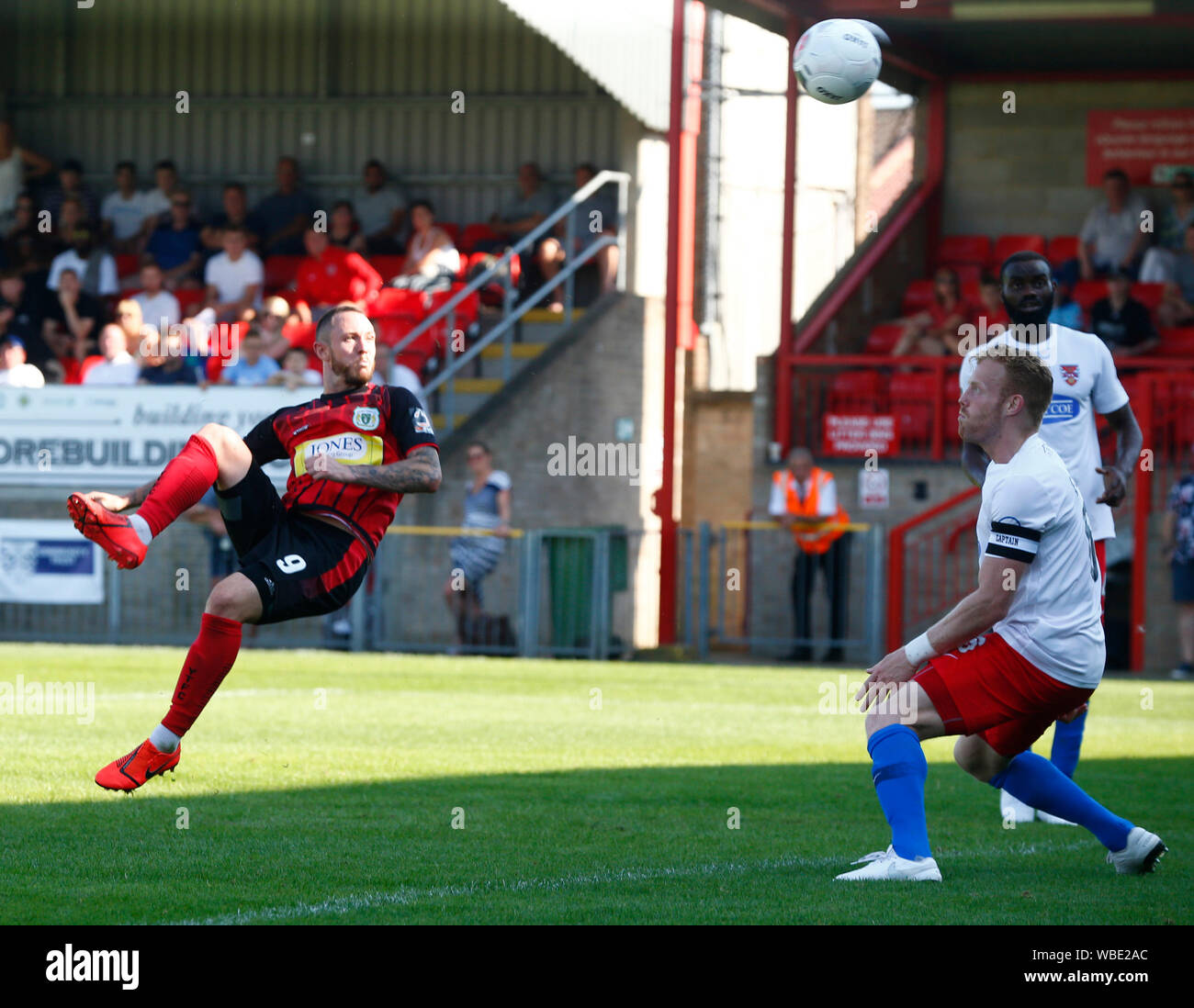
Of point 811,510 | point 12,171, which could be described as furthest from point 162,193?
point 811,510

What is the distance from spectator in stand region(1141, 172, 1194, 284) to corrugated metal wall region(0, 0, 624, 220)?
6665 mm

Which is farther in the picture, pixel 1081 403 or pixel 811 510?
pixel 811 510

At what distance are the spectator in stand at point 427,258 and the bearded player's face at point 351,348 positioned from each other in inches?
524

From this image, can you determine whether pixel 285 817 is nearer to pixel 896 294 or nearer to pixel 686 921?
pixel 686 921

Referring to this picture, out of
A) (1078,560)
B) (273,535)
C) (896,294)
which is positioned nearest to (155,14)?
(896,294)

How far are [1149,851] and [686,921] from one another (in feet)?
6.35

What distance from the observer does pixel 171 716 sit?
766 cm

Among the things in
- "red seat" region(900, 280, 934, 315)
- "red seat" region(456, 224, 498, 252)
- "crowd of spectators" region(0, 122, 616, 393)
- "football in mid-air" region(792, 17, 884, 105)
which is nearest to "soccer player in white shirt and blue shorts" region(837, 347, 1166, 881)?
"football in mid-air" region(792, 17, 884, 105)

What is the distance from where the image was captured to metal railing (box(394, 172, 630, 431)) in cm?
2027

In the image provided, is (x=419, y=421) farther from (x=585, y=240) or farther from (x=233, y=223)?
(x=233, y=223)

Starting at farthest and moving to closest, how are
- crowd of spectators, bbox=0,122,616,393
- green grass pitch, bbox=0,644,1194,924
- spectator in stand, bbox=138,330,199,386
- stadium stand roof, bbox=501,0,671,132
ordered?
stadium stand roof, bbox=501,0,671,132
crowd of spectators, bbox=0,122,616,393
spectator in stand, bbox=138,330,199,386
green grass pitch, bbox=0,644,1194,924

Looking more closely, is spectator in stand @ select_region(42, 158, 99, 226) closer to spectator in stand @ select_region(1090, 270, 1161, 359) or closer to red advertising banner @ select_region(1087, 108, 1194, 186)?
red advertising banner @ select_region(1087, 108, 1194, 186)

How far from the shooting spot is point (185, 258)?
23.3 metres

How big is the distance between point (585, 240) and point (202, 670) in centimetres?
1556
